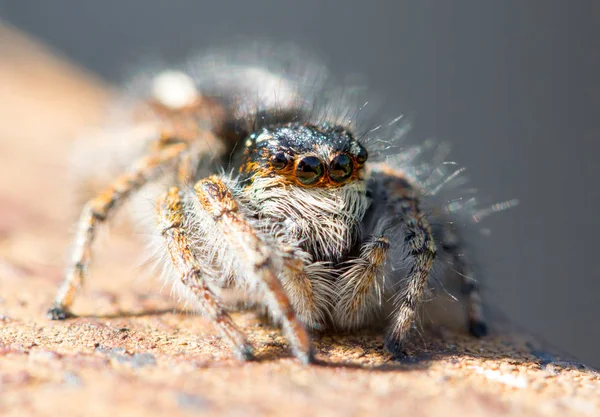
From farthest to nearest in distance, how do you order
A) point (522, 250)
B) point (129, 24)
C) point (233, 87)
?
point (129, 24), point (522, 250), point (233, 87)

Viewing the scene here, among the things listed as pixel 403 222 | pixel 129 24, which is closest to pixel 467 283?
pixel 403 222

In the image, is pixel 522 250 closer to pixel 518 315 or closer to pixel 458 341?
pixel 518 315

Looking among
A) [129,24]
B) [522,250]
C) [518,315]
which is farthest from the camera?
[129,24]

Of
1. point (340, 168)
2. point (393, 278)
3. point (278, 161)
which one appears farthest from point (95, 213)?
point (393, 278)

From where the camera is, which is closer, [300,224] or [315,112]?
[300,224]

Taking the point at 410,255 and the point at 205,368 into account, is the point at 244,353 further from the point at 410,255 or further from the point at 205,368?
the point at 410,255

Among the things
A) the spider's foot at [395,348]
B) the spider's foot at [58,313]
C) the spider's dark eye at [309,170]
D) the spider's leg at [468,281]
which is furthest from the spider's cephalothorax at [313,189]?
the spider's foot at [58,313]

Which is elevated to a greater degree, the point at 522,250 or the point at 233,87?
the point at 233,87

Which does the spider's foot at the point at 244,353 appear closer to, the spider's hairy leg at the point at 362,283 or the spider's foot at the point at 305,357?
the spider's foot at the point at 305,357
